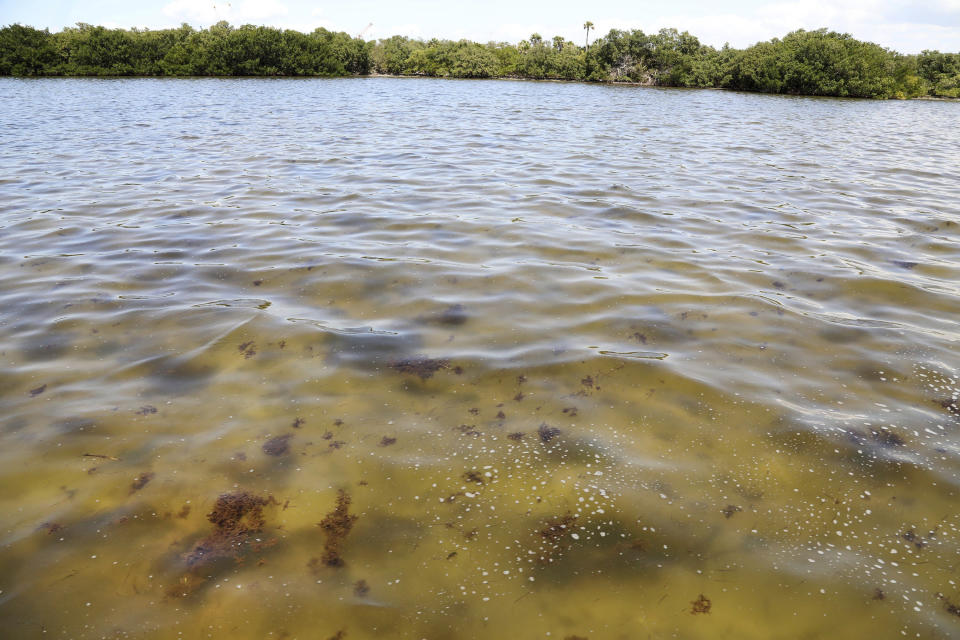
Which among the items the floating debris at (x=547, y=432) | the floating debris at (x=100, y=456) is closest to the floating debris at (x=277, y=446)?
the floating debris at (x=100, y=456)

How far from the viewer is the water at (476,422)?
6.08 ft

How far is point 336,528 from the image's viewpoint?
2.12 metres

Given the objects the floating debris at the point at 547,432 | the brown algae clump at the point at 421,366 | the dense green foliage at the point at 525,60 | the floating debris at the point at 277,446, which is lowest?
the floating debris at the point at 277,446

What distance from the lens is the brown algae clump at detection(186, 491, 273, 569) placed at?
6.56ft

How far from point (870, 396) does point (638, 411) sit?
1330mm

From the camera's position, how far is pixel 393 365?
127 inches

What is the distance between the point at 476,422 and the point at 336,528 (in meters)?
0.90

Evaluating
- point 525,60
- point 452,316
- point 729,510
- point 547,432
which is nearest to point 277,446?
point 547,432

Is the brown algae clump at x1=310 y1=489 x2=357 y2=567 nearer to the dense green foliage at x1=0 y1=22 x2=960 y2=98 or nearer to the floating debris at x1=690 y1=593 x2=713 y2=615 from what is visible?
the floating debris at x1=690 y1=593 x2=713 y2=615

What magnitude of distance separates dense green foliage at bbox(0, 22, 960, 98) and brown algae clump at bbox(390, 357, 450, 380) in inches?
1928

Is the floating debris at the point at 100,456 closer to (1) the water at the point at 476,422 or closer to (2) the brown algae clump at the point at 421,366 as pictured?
(1) the water at the point at 476,422

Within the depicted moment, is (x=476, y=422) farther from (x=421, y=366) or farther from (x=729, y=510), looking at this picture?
(x=729, y=510)

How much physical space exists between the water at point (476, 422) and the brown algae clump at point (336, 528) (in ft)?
0.04

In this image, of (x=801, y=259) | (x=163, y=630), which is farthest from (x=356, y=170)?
(x=163, y=630)
